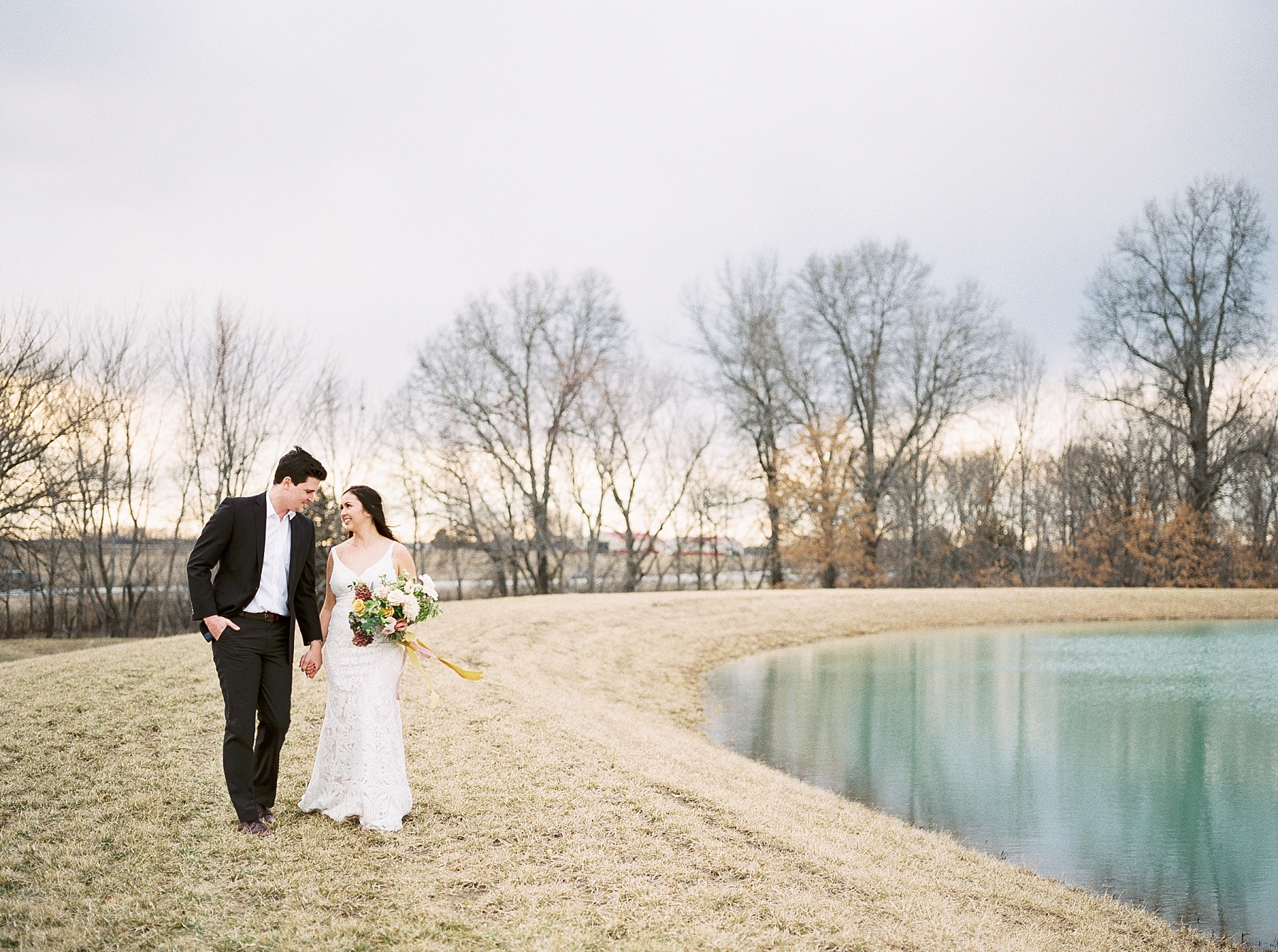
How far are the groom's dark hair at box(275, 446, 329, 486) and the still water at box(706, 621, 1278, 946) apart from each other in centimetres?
590

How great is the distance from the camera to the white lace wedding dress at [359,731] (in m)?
5.23

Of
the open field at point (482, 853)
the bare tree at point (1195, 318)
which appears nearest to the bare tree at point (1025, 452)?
the bare tree at point (1195, 318)

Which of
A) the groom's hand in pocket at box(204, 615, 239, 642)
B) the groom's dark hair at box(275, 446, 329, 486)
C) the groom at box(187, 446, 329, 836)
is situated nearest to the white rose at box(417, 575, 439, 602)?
the groom at box(187, 446, 329, 836)

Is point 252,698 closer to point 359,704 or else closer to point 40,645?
point 359,704

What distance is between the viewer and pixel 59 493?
67.4 feet

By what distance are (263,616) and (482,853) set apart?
→ 6.15 ft

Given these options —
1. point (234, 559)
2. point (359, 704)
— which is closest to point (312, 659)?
point (359, 704)

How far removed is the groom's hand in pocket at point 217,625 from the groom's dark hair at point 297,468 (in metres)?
0.82

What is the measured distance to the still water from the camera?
6758mm

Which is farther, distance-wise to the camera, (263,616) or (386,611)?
(386,611)

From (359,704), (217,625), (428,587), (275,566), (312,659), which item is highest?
(275,566)

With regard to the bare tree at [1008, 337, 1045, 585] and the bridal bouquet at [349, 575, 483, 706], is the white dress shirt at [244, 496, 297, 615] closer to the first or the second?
the bridal bouquet at [349, 575, 483, 706]

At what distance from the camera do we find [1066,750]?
1055 centimetres

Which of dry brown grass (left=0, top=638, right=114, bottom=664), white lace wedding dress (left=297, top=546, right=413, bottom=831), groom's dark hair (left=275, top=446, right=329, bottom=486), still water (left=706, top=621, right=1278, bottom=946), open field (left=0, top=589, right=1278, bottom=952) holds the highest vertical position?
groom's dark hair (left=275, top=446, right=329, bottom=486)
